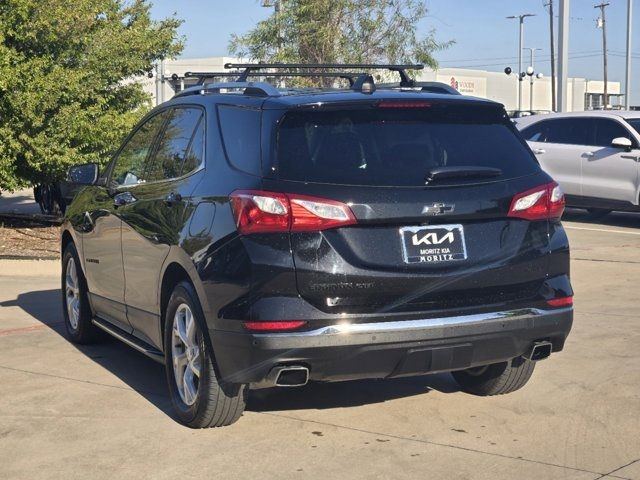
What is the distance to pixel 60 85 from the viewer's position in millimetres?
13617

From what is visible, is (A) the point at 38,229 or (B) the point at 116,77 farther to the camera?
(A) the point at 38,229

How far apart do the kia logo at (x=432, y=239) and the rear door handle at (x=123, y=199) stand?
2119 mm

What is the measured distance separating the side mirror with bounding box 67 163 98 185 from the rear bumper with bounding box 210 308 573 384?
8.28 feet

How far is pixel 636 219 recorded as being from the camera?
1709cm

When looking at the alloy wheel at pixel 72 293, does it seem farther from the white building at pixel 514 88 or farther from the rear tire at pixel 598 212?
the white building at pixel 514 88

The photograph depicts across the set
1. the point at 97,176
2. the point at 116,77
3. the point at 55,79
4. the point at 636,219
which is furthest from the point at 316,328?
the point at 636,219

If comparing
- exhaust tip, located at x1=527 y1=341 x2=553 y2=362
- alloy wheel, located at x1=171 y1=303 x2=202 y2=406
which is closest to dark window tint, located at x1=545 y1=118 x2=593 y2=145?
exhaust tip, located at x1=527 y1=341 x2=553 y2=362

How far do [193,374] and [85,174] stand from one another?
2.32 metres

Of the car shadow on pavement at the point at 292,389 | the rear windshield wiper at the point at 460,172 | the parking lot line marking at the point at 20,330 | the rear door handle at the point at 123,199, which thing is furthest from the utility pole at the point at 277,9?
the rear windshield wiper at the point at 460,172

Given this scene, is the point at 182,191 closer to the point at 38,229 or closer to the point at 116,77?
the point at 116,77

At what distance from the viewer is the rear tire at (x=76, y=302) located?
7.79 meters

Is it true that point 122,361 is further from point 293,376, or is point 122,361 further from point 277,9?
point 277,9

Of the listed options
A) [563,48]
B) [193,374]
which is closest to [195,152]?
[193,374]

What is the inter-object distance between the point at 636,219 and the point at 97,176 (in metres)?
11.7
